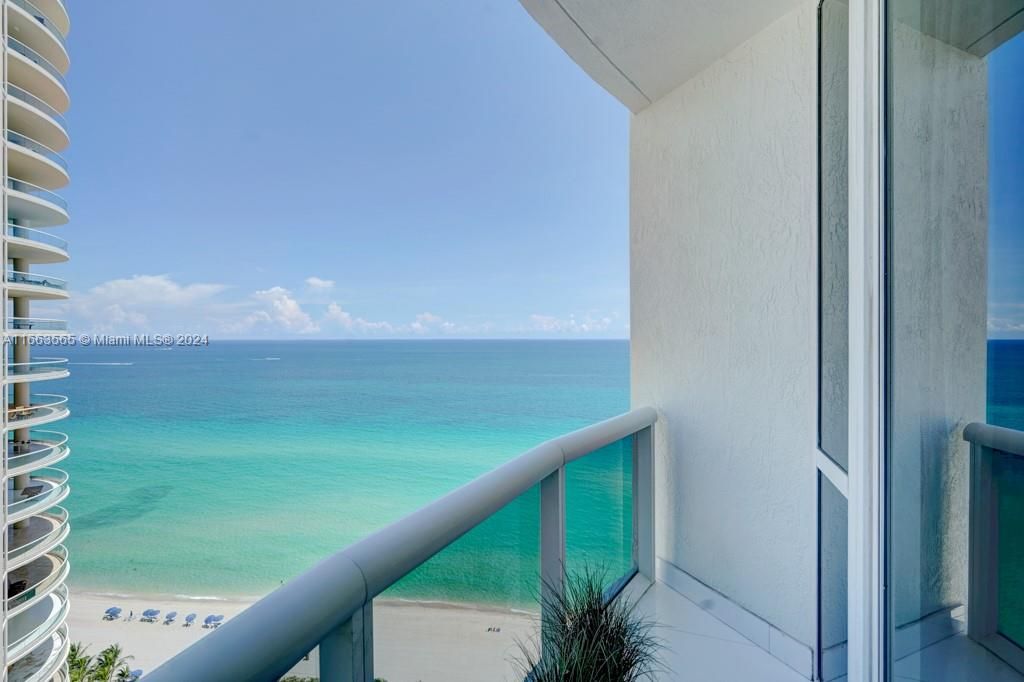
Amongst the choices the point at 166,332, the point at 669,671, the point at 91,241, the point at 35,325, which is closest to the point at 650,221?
the point at 669,671

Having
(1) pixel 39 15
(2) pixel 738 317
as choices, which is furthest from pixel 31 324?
(2) pixel 738 317

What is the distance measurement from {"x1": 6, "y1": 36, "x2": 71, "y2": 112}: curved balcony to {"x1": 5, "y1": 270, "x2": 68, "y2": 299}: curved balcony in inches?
171

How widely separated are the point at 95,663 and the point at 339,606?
64.0ft

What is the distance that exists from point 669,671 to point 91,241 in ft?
139

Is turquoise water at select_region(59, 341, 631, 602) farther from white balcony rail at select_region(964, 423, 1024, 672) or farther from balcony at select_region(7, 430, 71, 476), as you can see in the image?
white balcony rail at select_region(964, 423, 1024, 672)

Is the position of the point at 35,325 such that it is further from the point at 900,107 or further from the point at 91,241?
the point at 91,241

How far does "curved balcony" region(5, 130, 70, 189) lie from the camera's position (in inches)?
481

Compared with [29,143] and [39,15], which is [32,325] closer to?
[29,143]

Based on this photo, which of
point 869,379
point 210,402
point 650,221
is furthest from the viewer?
point 210,402

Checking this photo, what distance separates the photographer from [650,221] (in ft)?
10.2

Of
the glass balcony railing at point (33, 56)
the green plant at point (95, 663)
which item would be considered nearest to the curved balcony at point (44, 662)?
the green plant at point (95, 663)

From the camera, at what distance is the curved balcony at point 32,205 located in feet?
40.9

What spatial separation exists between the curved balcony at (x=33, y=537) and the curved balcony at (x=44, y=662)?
1.95 meters

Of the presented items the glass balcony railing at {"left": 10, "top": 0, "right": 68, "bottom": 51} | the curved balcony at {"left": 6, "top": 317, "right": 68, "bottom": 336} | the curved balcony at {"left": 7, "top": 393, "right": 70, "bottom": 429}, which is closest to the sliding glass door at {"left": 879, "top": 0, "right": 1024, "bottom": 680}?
the curved balcony at {"left": 6, "top": 317, "right": 68, "bottom": 336}
